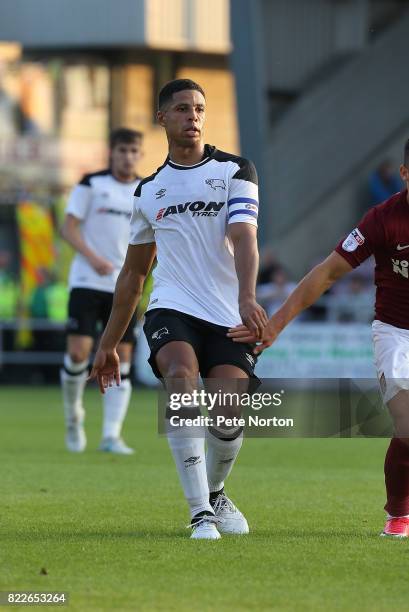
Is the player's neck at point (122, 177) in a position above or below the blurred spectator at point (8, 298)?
above

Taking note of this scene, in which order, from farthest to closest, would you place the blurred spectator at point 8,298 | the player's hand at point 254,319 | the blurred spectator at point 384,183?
the blurred spectator at point 8,298, the blurred spectator at point 384,183, the player's hand at point 254,319

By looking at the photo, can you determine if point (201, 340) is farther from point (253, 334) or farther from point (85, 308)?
point (85, 308)

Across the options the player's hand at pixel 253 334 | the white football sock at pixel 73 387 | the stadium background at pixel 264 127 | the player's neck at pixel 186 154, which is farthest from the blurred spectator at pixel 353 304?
the player's hand at pixel 253 334

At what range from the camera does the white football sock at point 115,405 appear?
502 inches

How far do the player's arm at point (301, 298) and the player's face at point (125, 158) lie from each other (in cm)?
543

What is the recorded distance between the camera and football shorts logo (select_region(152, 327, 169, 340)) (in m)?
→ 7.42

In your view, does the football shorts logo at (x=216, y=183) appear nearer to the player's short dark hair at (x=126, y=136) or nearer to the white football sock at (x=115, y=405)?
the player's short dark hair at (x=126, y=136)

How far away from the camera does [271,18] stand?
2598 cm

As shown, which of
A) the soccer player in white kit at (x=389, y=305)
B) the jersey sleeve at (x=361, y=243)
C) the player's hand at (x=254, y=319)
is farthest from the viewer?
the jersey sleeve at (x=361, y=243)

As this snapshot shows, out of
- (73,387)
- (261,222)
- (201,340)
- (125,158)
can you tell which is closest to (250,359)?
(201,340)

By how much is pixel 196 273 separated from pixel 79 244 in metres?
5.16

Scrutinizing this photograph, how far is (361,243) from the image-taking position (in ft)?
23.8

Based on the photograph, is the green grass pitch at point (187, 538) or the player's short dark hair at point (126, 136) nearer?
the green grass pitch at point (187, 538)

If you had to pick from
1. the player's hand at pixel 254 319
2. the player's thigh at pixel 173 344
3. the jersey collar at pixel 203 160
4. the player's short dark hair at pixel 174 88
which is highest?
the player's short dark hair at pixel 174 88
